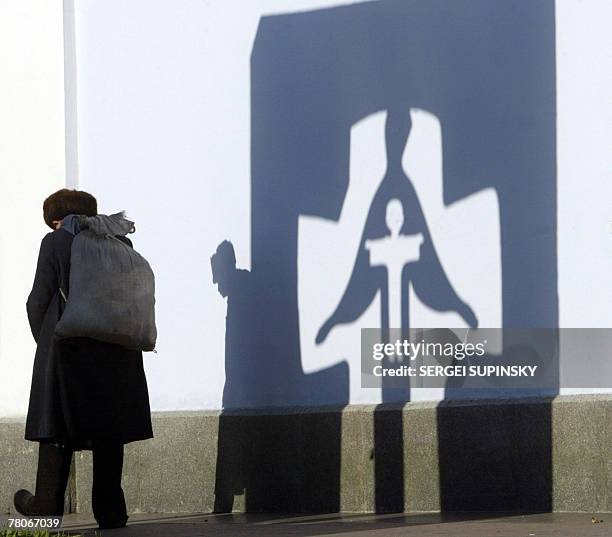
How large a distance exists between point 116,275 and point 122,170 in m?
1.85

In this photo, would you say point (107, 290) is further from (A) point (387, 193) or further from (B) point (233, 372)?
(A) point (387, 193)

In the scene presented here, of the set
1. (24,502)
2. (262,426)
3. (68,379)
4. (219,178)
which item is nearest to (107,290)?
(68,379)

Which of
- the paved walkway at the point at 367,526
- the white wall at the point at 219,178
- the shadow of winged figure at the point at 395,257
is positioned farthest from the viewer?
the shadow of winged figure at the point at 395,257

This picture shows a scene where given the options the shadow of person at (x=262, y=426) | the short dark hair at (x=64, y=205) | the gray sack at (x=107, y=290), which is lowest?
the shadow of person at (x=262, y=426)

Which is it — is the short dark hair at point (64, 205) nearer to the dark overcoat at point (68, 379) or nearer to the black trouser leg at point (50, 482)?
the dark overcoat at point (68, 379)

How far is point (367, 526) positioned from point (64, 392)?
1568 millimetres

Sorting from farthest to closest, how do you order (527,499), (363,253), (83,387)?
(363,253)
(527,499)
(83,387)

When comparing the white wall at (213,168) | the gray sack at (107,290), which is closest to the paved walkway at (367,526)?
the white wall at (213,168)

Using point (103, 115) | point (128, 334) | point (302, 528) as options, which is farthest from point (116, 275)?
point (103, 115)

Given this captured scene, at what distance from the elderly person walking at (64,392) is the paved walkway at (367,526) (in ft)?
1.10

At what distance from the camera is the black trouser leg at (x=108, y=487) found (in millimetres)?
7246

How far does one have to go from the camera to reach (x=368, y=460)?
25.9 feet

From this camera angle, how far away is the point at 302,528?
7094 mm

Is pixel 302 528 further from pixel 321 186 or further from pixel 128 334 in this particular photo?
pixel 321 186
